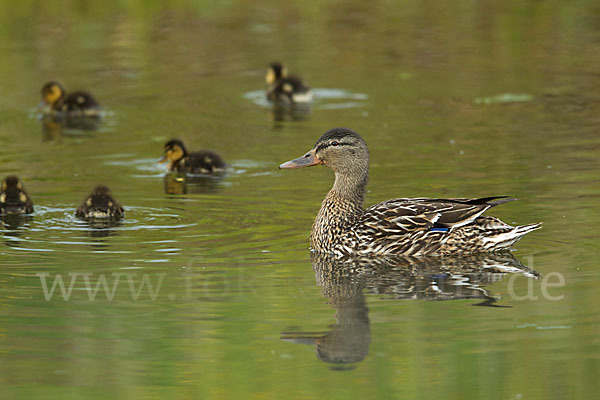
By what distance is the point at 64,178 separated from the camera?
35.8 ft

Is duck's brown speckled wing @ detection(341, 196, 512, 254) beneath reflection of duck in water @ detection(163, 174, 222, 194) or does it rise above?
beneath

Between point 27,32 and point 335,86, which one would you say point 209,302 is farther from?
point 27,32

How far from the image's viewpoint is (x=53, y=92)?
14.9 m

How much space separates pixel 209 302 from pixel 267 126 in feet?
23.3

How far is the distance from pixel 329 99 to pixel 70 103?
3.25 meters

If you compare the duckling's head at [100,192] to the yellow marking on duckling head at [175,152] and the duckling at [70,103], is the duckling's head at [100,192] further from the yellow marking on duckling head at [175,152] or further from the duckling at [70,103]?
the duckling at [70,103]

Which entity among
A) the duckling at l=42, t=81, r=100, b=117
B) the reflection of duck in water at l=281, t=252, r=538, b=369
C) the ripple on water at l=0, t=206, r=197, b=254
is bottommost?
the reflection of duck in water at l=281, t=252, r=538, b=369

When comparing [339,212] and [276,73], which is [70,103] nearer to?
[276,73]

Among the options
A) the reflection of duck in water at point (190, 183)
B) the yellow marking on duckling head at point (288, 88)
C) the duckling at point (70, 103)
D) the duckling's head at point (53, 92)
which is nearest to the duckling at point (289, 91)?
the yellow marking on duckling head at point (288, 88)

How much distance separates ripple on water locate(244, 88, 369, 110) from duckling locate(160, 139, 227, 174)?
3.56 meters

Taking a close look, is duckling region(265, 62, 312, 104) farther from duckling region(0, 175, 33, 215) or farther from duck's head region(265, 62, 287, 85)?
duckling region(0, 175, 33, 215)

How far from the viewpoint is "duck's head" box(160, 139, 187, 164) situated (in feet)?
37.0

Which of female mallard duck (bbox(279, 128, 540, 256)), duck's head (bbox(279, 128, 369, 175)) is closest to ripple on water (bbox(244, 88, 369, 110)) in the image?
duck's head (bbox(279, 128, 369, 175))

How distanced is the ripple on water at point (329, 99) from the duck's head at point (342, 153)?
6075 millimetres
